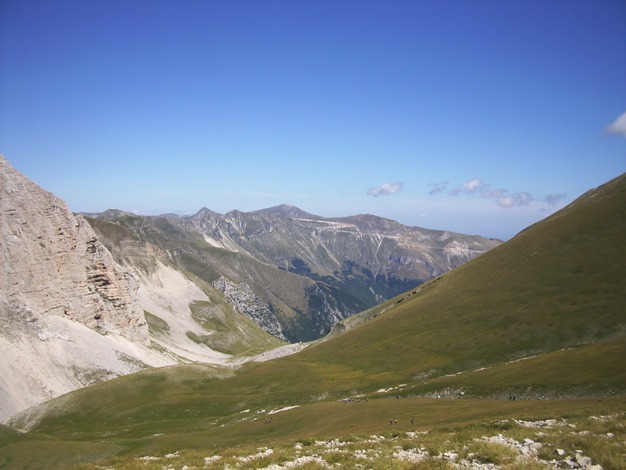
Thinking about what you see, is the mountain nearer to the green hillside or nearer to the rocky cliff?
the rocky cliff

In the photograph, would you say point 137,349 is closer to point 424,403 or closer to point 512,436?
point 424,403

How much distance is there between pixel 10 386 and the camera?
10625 centimetres

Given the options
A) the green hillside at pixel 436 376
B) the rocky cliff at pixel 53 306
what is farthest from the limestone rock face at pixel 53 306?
the green hillside at pixel 436 376

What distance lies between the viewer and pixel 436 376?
75.1 metres

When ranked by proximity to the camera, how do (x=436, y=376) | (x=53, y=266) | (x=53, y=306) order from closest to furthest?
1. (x=436, y=376)
2. (x=53, y=306)
3. (x=53, y=266)

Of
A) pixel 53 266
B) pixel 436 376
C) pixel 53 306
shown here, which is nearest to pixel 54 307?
pixel 53 306

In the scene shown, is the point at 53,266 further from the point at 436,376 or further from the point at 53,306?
the point at 436,376

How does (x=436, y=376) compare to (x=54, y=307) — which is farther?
(x=54, y=307)

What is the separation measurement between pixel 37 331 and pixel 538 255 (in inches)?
5653

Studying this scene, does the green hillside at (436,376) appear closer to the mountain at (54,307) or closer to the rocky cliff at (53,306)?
the rocky cliff at (53,306)

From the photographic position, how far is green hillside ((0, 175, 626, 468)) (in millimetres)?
47750

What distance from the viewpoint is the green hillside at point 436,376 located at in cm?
4775

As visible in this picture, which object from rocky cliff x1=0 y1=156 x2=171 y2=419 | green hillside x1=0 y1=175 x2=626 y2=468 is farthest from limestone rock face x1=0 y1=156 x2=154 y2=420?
green hillside x1=0 y1=175 x2=626 y2=468

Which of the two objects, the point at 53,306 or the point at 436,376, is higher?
the point at 53,306
